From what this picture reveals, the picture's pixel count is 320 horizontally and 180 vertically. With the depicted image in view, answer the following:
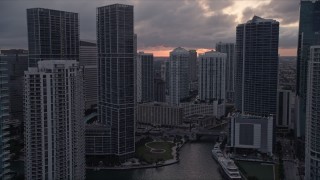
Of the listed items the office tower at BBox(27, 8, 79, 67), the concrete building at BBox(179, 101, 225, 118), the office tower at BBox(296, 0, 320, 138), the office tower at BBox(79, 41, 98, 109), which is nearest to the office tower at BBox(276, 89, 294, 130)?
the office tower at BBox(296, 0, 320, 138)

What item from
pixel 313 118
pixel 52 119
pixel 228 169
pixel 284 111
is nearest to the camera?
pixel 52 119

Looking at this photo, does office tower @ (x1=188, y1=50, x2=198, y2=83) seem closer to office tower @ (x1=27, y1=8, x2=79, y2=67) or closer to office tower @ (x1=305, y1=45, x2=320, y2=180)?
office tower @ (x1=27, y1=8, x2=79, y2=67)

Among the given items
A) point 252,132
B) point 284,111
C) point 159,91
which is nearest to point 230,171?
point 252,132

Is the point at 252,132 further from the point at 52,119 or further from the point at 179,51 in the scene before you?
the point at 179,51

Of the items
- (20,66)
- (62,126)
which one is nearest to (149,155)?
(62,126)

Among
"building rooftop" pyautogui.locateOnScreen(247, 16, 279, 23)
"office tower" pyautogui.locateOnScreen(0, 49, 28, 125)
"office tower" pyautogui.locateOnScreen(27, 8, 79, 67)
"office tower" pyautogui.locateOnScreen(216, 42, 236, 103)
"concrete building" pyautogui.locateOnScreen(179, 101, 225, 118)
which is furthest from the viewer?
"office tower" pyautogui.locateOnScreen(216, 42, 236, 103)

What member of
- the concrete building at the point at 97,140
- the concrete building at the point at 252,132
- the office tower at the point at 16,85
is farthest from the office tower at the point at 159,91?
the concrete building at the point at 97,140

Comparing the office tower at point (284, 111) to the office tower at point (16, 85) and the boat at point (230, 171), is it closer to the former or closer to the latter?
the boat at point (230, 171)
